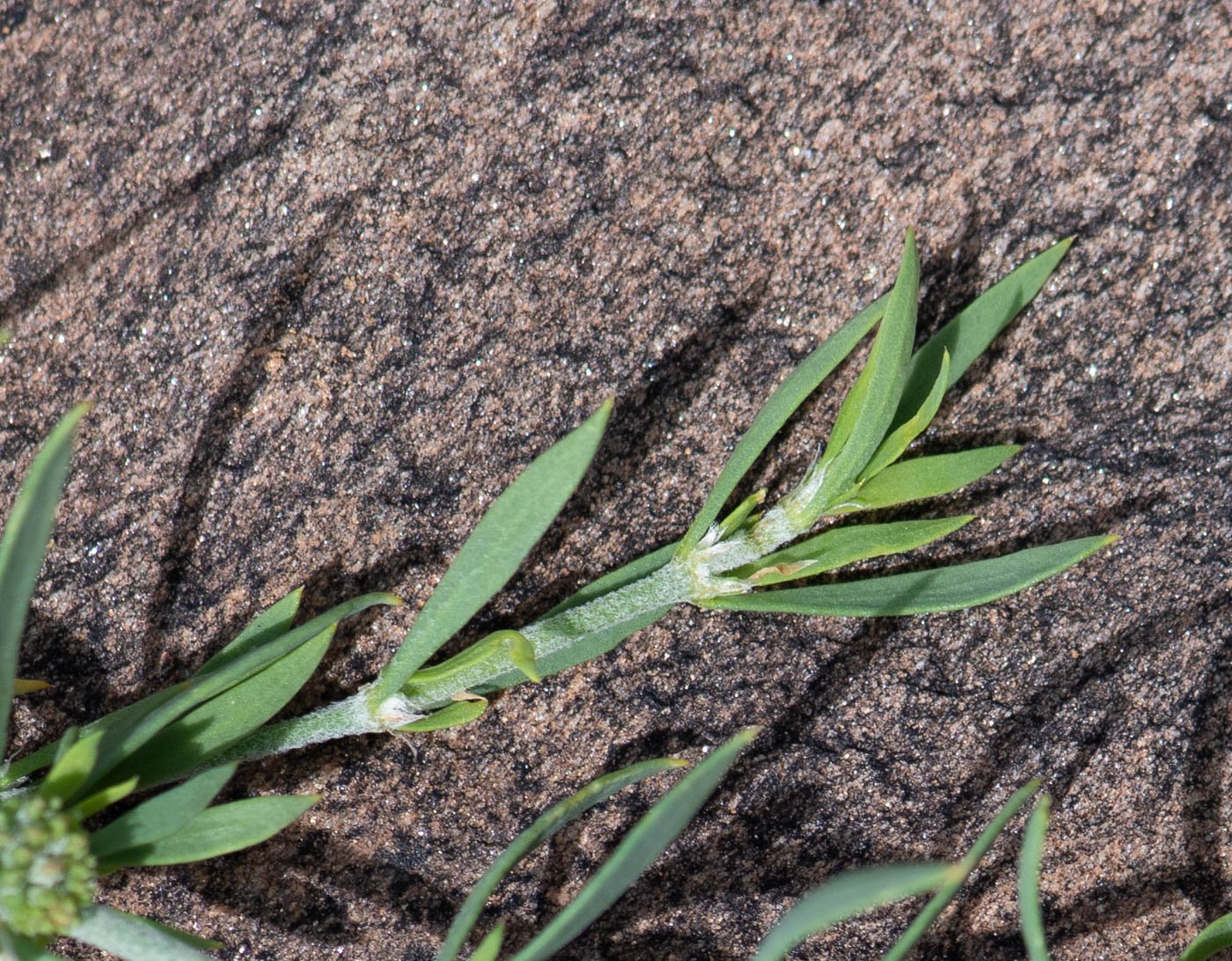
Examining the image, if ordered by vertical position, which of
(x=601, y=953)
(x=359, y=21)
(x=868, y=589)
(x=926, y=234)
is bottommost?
(x=601, y=953)

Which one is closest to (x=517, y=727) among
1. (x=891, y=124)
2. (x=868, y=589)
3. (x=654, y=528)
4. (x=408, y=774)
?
(x=408, y=774)

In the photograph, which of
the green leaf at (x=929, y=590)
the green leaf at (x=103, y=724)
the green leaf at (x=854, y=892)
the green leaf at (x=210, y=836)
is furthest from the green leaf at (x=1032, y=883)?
the green leaf at (x=103, y=724)

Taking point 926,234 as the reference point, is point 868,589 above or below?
below

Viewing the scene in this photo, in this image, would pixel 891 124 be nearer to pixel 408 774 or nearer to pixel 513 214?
pixel 513 214

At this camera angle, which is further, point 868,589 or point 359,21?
point 359,21

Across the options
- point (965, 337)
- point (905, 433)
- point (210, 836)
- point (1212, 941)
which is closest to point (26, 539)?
point (210, 836)
